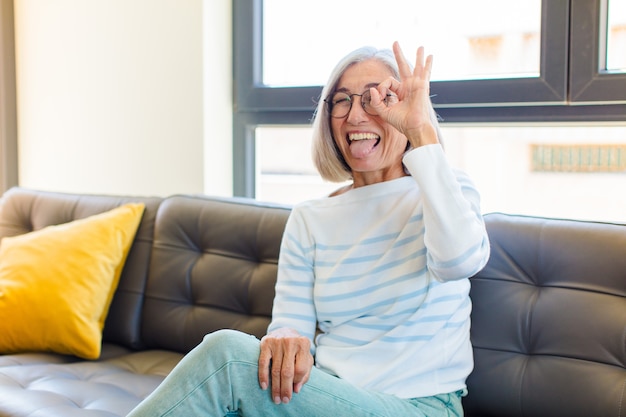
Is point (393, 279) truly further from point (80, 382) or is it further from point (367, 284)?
point (80, 382)

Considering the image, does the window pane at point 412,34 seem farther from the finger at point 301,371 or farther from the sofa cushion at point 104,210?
the finger at point 301,371

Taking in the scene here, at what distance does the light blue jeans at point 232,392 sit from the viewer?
1.31m

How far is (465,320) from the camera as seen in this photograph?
1622 millimetres

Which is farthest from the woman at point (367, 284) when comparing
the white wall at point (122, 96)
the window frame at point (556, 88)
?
the white wall at point (122, 96)

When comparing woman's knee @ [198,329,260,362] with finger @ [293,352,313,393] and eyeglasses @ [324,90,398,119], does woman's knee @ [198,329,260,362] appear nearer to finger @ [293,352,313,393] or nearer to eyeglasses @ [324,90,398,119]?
finger @ [293,352,313,393]

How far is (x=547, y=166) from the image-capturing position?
7.22 ft

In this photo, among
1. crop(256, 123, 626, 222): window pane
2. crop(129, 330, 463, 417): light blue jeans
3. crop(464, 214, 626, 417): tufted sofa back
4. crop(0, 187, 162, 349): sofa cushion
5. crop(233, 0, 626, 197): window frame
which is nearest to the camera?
crop(129, 330, 463, 417): light blue jeans

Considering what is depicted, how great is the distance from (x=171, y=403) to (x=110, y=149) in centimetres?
176

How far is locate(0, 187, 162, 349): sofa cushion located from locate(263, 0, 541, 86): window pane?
74 cm

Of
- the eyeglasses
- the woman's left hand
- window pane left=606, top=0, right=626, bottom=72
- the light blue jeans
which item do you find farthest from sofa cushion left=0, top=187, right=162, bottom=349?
window pane left=606, top=0, right=626, bottom=72

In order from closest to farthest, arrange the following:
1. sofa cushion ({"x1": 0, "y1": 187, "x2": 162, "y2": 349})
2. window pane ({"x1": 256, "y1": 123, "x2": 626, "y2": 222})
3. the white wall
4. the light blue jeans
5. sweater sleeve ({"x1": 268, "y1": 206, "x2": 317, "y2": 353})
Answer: the light blue jeans < sweater sleeve ({"x1": 268, "y1": 206, "x2": 317, "y2": 353}) < window pane ({"x1": 256, "y1": 123, "x2": 626, "y2": 222}) < sofa cushion ({"x1": 0, "y1": 187, "x2": 162, "y2": 349}) < the white wall

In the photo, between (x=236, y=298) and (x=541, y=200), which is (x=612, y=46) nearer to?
(x=541, y=200)

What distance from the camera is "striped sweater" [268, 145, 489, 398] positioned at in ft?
4.54

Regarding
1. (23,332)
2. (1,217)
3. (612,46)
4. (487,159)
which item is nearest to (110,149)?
(1,217)
